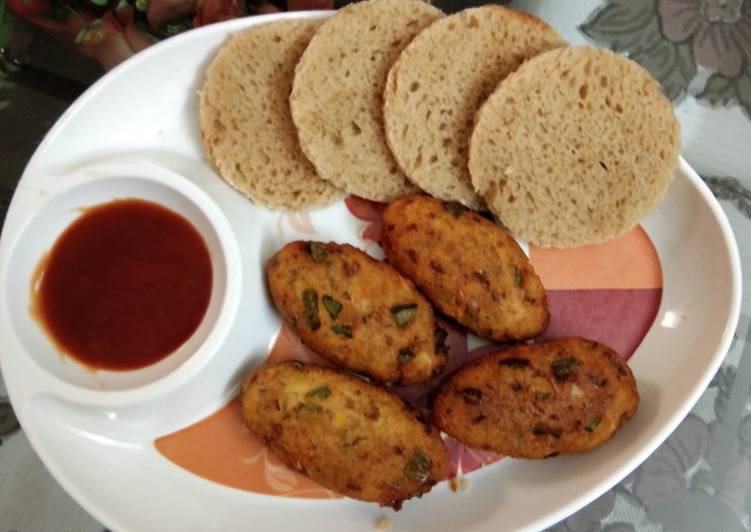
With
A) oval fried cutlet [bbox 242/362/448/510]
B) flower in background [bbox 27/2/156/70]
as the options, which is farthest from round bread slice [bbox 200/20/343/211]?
oval fried cutlet [bbox 242/362/448/510]

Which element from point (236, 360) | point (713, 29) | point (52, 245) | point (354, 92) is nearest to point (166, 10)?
point (354, 92)

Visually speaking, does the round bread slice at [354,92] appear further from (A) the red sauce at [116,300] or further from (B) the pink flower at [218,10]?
(A) the red sauce at [116,300]

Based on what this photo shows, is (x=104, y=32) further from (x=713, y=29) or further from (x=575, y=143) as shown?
(x=713, y=29)

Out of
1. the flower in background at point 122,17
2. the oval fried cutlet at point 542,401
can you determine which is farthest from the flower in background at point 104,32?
the oval fried cutlet at point 542,401

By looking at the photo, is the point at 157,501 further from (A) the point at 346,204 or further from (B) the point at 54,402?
(A) the point at 346,204

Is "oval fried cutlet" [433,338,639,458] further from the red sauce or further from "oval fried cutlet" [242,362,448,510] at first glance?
the red sauce

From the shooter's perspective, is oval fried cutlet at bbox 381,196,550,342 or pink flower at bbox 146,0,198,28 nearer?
oval fried cutlet at bbox 381,196,550,342
